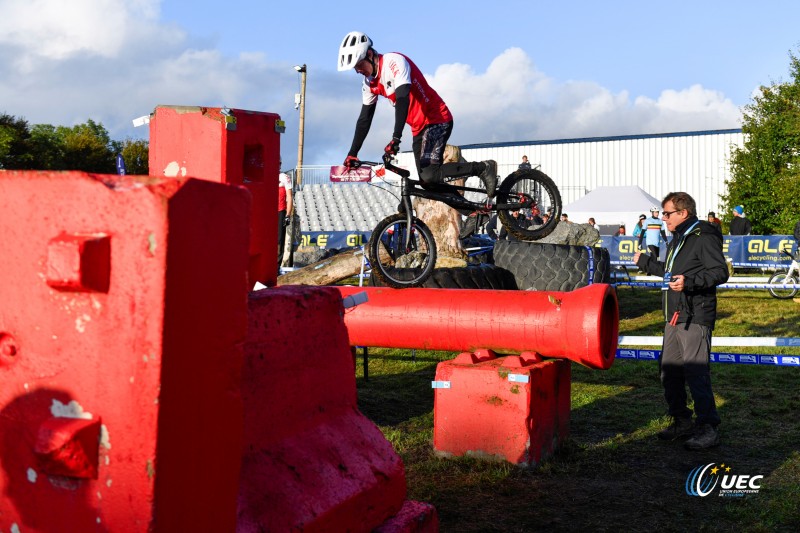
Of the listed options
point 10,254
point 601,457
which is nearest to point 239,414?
point 10,254

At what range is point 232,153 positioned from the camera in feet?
11.5

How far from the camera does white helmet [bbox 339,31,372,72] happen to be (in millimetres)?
7023

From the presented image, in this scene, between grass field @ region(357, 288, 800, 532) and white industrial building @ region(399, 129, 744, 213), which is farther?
white industrial building @ region(399, 129, 744, 213)

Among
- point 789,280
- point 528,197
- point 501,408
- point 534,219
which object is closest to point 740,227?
point 789,280

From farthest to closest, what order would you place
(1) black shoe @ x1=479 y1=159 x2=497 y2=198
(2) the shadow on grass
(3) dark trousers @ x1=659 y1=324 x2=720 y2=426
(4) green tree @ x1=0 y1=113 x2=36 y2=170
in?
1. (4) green tree @ x1=0 y1=113 x2=36 y2=170
2. (1) black shoe @ x1=479 y1=159 x2=497 y2=198
3. (3) dark trousers @ x1=659 y1=324 x2=720 y2=426
4. (2) the shadow on grass

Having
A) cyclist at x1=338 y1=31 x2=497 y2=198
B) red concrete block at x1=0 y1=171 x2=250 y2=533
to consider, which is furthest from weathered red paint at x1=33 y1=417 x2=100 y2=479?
cyclist at x1=338 y1=31 x2=497 y2=198

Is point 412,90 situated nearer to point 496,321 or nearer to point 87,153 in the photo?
point 496,321

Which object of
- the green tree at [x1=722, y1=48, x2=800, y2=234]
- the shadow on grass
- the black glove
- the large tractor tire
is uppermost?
the green tree at [x1=722, y1=48, x2=800, y2=234]

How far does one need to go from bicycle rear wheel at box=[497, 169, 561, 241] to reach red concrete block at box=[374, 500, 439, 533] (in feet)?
17.2

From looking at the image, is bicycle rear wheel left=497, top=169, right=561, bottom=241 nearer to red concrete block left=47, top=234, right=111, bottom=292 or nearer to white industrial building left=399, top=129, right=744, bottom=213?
red concrete block left=47, top=234, right=111, bottom=292

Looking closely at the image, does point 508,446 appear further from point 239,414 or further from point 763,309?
point 763,309

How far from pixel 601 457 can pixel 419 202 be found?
8.27m

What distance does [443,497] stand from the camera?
491cm

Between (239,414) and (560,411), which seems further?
(560,411)
